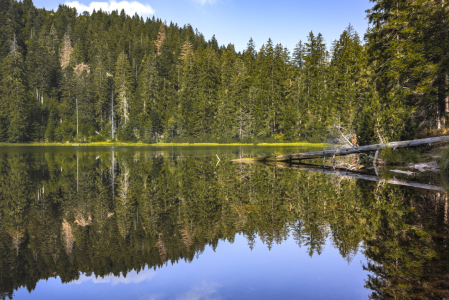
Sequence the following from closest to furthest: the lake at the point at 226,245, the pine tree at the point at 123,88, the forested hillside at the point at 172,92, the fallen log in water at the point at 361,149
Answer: the lake at the point at 226,245 → the fallen log in water at the point at 361,149 → the forested hillside at the point at 172,92 → the pine tree at the point at 123,88

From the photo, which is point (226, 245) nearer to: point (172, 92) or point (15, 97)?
point (172, 92)

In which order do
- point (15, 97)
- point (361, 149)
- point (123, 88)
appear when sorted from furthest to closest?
point (123, 88), point (15, 97), point (361, 149)

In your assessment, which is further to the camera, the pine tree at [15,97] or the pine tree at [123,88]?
the pine tree at [123,88]

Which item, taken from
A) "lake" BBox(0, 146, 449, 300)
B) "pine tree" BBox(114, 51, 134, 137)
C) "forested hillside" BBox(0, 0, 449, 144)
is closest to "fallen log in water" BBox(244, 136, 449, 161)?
"lake" BBox(0, 146, 449, 300)

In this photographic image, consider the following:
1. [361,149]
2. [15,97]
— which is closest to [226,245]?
[361,149]

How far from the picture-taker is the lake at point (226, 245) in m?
4.97

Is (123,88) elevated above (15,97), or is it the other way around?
(123,88)

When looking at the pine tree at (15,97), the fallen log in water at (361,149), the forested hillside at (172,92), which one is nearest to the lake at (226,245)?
the fallen log in water at (361,149)

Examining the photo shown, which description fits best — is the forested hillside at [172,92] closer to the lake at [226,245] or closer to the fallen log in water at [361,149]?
the fallen log in water at [361,149]

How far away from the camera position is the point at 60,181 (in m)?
15.4

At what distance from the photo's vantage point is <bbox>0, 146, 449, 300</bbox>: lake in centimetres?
497

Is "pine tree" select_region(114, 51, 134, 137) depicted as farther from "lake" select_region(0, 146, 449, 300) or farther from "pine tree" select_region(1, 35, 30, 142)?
"lake" select_region(0, 146, 449, 300)

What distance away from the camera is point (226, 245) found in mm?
6988

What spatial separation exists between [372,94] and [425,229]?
55.3ft
